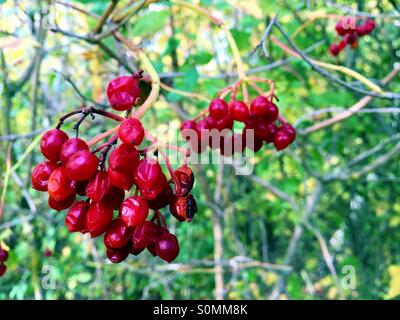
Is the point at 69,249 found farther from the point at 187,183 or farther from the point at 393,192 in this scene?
the point at 187,183

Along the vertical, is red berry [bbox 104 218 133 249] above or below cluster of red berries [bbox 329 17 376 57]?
below

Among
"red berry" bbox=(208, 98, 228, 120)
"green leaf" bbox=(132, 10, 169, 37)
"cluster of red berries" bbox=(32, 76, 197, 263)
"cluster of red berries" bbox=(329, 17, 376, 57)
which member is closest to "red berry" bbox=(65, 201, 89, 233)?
"cluster of red berries" bbox=(32, 76, 197, 263)

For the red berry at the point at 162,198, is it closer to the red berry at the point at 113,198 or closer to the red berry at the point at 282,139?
the red berry at the point at 113,198

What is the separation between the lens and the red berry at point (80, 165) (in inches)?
21.7

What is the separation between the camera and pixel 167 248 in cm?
62

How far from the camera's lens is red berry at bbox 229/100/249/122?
2.71ft

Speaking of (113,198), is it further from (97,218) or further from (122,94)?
(122,94)

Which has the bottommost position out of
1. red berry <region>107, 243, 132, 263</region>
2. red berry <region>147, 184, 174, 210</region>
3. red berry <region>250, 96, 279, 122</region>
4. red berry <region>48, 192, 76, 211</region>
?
red berry <region>107, 243, 132, 263</region>

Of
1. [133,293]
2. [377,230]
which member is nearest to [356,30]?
[377,230]

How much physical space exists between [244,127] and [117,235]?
1.26 ft

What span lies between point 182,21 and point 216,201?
894 mm

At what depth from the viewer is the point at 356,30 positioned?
1.42m

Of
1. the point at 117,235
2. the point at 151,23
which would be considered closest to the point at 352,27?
the point at 151,23

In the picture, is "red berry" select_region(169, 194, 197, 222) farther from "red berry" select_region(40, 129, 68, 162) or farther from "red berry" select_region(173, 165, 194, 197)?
"red berry" select_region(40, 129, 68, 162)
